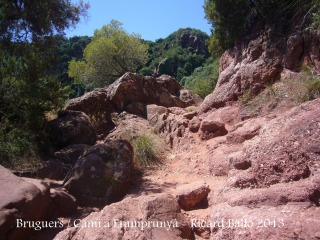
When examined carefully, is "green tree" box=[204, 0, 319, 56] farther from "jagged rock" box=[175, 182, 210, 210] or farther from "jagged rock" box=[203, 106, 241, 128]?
"jagged rock" box=[175, 182, 210, 210]

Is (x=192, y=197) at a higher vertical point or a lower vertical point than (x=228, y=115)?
lower

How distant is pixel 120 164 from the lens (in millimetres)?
5336

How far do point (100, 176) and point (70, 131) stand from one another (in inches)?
132

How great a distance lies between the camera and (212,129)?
6750 mm

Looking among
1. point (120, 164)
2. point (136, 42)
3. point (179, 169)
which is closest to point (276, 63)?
point (179, 169)

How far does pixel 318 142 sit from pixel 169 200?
1675 millimetres

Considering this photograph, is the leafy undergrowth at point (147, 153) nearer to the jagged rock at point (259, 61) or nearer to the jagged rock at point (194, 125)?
the jagged rock at point (194, 125)

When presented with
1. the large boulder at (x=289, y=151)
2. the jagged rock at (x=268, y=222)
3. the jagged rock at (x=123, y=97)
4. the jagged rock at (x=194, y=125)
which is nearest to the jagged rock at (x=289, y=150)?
the large boulder at (x=289, y=151)

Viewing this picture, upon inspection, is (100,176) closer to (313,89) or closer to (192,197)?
(192,197)

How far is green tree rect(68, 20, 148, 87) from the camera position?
21062 mm

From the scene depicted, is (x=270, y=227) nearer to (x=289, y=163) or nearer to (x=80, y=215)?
(x=289, y=163)

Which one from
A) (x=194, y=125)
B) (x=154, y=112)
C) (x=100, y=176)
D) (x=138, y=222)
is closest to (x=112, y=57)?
(x=154, y=112)

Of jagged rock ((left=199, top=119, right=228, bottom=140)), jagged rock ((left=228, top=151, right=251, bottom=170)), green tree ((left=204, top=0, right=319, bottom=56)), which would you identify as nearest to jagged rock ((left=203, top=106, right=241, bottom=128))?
jagged rock ((left=199, top=119, right=228, bottom=140))

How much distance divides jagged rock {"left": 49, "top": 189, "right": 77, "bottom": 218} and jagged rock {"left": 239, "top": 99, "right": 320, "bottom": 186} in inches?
104
